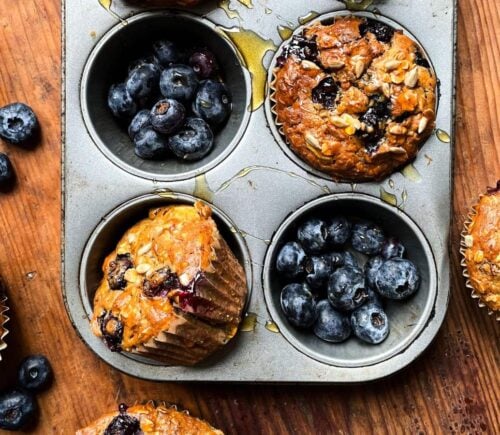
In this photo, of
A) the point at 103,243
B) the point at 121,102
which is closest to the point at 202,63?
the point at 121,102

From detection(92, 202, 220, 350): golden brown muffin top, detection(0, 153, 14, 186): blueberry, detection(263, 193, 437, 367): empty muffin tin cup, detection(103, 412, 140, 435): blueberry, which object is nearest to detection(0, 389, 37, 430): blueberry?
detection(103, 412, 140, 435): blueberry

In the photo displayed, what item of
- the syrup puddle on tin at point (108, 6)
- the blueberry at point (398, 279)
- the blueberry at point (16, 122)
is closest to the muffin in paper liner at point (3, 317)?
the blueberry at point (16, 122)

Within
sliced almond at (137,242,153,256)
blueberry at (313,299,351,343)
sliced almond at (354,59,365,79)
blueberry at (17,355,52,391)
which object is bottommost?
blueberry at (17,355,52,391)

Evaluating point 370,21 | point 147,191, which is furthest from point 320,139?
point 147,191

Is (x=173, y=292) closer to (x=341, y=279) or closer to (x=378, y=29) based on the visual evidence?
(x=341, y=279)

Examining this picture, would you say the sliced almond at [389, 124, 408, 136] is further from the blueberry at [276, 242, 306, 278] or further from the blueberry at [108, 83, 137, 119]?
the blueberry at [108, 83, 137, 119]

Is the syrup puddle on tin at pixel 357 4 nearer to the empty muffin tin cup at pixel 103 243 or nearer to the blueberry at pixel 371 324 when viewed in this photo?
the empty muffin tin cup at pixel 103 243

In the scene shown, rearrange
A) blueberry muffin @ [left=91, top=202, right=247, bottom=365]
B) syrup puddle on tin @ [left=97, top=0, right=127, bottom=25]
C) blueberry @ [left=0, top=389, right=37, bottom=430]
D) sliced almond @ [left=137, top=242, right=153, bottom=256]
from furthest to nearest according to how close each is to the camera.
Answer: blueberry @ [left=0, top=389, right=37, bottom=430] < syrup puddle on tin @ [left=97, top=0, right=127, bottom=25] < sliced almond @ [left=137, top=242, right=153, bottom=256] < blueberry muffin @ [left=91, top=202, right=247, bottom=365]
